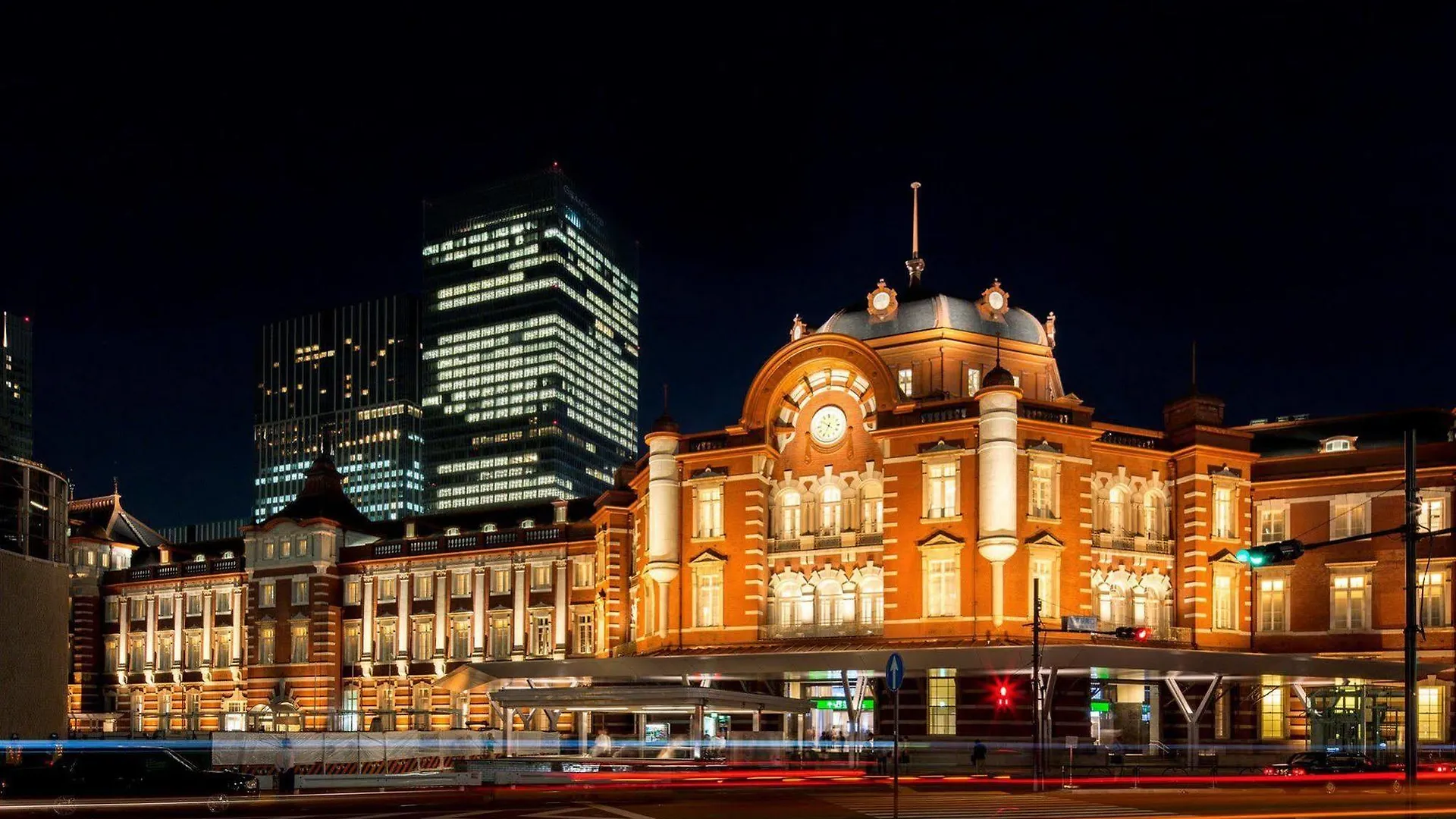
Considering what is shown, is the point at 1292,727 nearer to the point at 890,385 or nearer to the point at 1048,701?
the point at 1048,701

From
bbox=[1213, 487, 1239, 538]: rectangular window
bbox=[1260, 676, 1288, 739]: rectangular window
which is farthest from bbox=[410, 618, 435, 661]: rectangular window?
bbox=[1260, 676, 1288, 739]: rectangular window

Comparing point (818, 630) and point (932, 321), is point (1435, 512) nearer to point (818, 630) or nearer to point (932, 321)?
point (932, 321)

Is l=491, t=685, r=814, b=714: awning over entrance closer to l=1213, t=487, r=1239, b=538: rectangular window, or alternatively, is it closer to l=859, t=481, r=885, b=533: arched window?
l=859, t=481, r=885, b=533: arched window

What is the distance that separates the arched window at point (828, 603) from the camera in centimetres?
6156

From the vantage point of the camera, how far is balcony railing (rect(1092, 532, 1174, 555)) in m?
59.8

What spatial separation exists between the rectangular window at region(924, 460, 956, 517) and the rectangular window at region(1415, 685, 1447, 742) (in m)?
18.1

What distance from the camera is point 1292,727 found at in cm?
6109

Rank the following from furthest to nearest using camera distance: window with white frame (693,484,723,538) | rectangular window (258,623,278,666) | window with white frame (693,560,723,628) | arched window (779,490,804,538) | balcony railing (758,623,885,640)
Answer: rectangular window (258,623,278,666), window with white frame (693,484,723,538), window with white frame (693,560,723,628), arched window (779,490,804,538), balcony railing (758,623,885,640)

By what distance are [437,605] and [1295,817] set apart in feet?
197

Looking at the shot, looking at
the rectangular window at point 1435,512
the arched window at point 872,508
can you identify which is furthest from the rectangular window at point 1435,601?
the arched window at point 872,508

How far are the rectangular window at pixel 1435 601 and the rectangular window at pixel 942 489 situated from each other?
1722 centimetres

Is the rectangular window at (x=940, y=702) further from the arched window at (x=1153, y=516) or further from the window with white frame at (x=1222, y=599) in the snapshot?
the window with white frame at (x=1222, y=599)

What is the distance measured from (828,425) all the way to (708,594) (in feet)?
27.5

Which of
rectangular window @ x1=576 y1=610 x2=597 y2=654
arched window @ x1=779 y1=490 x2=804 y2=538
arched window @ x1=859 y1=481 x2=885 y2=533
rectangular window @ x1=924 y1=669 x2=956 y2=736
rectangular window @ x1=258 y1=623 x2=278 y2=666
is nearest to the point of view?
rectangular window @ x1=924 y1=669 x2=956 y2=736
